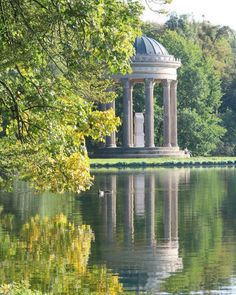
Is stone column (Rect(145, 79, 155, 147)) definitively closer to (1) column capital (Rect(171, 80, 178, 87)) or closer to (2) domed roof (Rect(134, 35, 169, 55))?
(2) domed roof (Rect(134, 35, 169, 55))

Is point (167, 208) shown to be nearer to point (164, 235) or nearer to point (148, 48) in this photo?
point (164, 235)

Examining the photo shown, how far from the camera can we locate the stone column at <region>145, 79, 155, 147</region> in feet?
361

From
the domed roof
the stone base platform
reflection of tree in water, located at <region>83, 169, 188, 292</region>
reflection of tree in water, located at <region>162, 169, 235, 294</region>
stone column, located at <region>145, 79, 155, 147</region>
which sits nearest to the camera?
reflection of tree in water, located at <region>162, 169, 235, 294</region>

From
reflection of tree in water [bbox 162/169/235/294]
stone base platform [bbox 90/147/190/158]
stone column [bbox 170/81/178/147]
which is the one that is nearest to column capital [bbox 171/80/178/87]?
stone column [bbox 170/81/178/147]

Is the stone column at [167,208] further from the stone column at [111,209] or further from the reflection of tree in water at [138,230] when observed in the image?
the stone column at [111,209]

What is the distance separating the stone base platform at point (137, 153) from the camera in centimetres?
10569

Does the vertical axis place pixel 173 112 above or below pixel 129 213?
above

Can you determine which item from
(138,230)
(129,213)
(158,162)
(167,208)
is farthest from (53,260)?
(158,162)

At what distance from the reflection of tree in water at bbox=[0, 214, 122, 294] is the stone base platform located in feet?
219

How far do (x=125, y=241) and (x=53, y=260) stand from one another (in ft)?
19.2

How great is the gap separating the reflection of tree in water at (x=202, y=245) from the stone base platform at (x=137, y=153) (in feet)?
A: 151

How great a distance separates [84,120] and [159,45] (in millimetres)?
94169

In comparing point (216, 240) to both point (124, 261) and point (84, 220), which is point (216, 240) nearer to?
point (124, 261)

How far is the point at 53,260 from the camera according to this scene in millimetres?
28516
